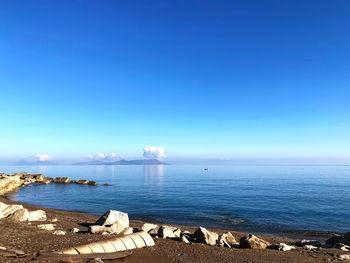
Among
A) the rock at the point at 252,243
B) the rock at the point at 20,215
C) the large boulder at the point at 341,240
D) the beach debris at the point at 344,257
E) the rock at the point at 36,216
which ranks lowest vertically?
the large boulder at the point at 341,240

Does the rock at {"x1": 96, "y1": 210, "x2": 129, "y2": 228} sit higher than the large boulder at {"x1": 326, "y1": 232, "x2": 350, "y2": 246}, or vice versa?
the rock at {"x1": 96, "y1": 210, "x2": 129, "y2": 228}

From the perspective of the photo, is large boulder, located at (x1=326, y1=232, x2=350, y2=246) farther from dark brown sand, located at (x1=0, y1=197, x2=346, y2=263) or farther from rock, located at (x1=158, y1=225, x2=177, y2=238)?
rock, located at (x1=158, y1=225, x2=177, y2=238)

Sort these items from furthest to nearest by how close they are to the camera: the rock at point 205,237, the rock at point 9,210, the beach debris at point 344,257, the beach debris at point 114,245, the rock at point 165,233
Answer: the rock at point 9,210, the rock at point 165,233, the rock at point 205,237, the beach debris at point 344,257, the beach debris at point 114,245

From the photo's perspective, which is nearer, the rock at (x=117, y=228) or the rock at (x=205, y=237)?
the rock at (x=205, y=237)

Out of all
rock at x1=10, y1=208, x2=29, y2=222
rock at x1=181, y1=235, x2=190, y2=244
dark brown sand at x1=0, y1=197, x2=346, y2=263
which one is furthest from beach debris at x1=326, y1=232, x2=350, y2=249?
rock at x1=10, y1=208, x2=29, y2=222

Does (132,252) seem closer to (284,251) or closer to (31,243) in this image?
(31,243)

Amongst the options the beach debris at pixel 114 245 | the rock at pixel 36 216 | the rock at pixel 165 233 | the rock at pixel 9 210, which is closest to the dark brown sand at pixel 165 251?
the beach debris at pixel 114 245

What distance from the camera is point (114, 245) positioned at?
12695 mm

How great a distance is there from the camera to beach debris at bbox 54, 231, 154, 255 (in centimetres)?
1137

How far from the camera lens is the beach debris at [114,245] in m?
11.4

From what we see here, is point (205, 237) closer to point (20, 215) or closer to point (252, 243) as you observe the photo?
point (252, 243)

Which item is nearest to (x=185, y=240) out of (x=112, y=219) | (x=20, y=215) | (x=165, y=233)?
(x=165, y=233)

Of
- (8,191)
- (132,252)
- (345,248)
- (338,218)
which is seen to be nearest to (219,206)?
(338,218)

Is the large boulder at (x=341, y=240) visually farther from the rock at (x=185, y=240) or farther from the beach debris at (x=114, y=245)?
the beach debris at (x=114, y=245)
